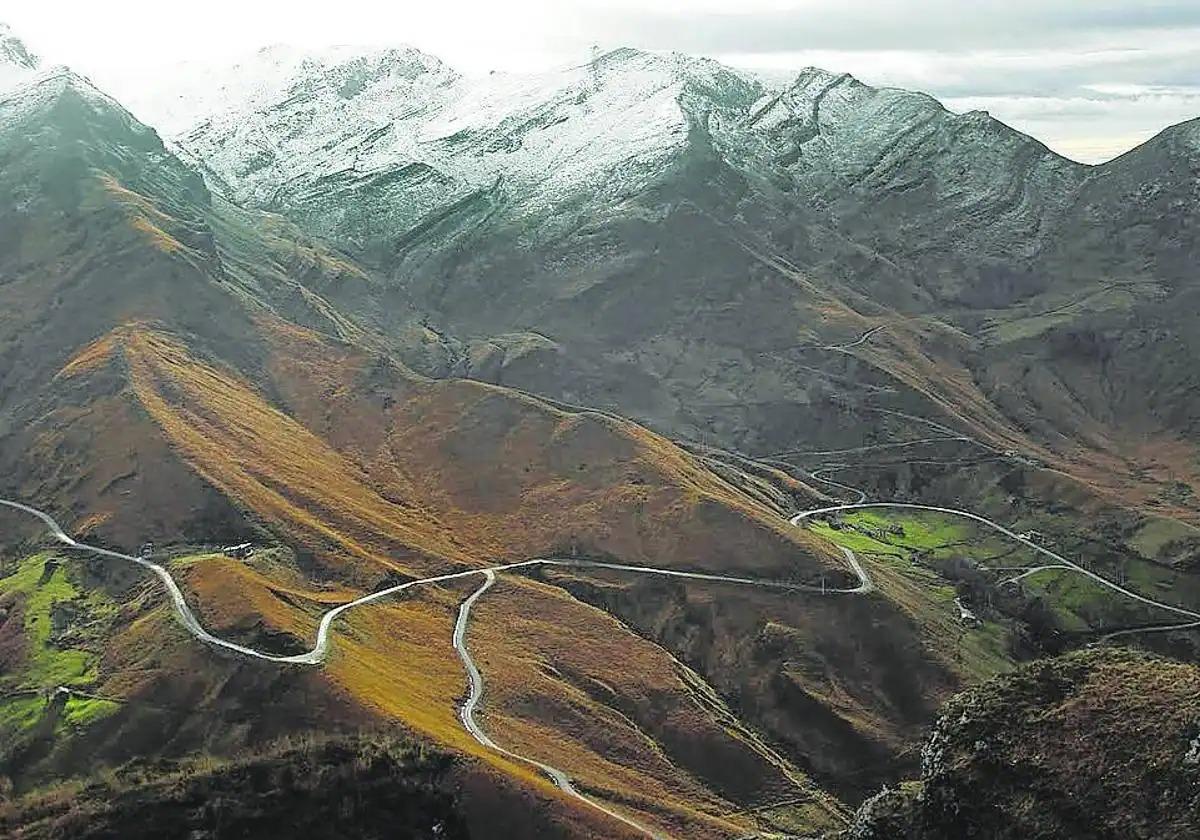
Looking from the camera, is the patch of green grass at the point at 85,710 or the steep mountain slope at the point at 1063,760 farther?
the patch of green grass at the point at 85,710

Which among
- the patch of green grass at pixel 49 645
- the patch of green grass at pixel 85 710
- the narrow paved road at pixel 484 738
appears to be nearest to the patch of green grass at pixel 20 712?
the patch of green grass at pixel 49 645

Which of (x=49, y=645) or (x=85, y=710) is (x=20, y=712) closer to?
(x=85, y=710)

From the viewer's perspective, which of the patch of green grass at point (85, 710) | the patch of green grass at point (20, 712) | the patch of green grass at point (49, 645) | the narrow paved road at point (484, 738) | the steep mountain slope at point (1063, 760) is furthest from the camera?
the patch of green grass at point (49, 645)

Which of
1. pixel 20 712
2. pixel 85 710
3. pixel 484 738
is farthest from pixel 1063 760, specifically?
pixel 20 712

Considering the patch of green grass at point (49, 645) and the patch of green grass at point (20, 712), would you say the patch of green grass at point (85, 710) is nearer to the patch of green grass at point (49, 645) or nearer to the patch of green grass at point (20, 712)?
the patch of green grass at point (49, 645)

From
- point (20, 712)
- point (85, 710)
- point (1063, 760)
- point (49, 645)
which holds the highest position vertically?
point (1063, 760)

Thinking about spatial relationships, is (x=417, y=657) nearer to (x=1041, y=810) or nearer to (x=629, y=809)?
(x=629, y=809)

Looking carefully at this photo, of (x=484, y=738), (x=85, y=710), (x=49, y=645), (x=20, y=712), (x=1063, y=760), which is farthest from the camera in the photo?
(x=49, y=645)

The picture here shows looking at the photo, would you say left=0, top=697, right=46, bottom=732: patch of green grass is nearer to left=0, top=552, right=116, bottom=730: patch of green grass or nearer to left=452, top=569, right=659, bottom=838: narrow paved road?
left=0, top=552, right=116, bottom=730: patch of green grass

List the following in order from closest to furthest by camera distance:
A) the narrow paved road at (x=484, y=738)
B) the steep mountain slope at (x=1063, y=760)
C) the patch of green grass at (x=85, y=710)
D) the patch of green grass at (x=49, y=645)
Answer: the steep mountain slope at (x=1063, y=760) < the narrow paved road at (x=484, y=738) < the patch of green grass at (x=85, y=710) < the patch of green grass at (x=49, y=645)

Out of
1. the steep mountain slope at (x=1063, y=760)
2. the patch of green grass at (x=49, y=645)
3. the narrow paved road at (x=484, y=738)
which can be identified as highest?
the steep mountain slope at (x=1063, y=760)

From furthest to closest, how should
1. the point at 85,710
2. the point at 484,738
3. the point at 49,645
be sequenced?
the point at 49,645, the point at 484,738, the point at 85,710
